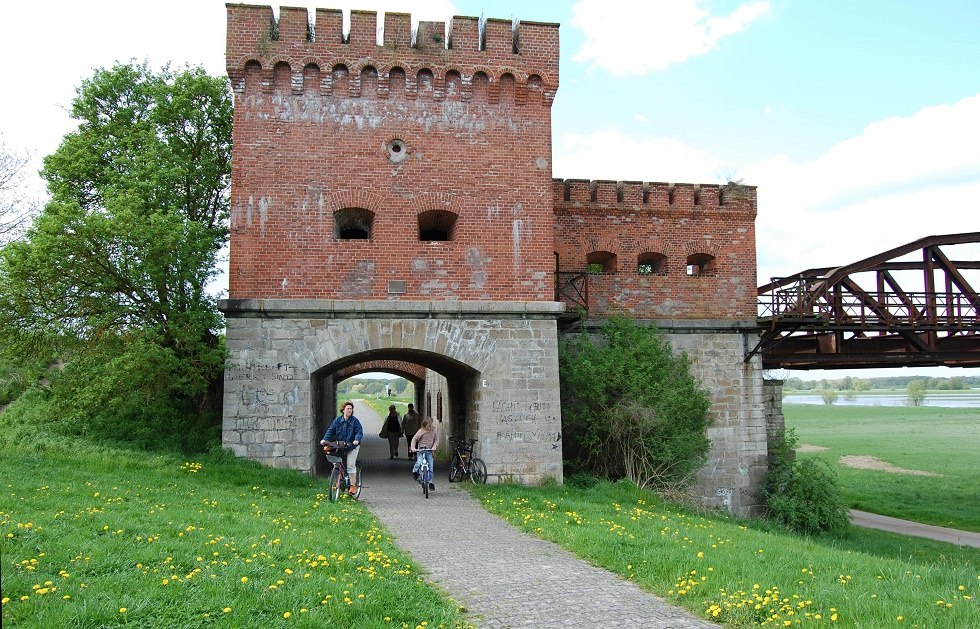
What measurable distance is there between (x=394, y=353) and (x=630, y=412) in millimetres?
4873

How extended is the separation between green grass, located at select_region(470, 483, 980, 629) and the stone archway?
2.25 metres

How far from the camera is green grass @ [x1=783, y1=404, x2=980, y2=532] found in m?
23.0

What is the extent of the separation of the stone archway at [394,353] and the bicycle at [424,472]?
156 centimetres

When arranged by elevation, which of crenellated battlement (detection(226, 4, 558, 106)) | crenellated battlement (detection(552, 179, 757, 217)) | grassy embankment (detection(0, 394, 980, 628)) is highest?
crenellated battlement (detection(226, 4, 558, 106))

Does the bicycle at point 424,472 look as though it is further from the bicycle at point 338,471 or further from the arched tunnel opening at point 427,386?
the arched tunnel opening at point 427,386

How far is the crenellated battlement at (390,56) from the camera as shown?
13.7 metres

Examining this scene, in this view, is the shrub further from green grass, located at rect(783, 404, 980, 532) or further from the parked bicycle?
the parked bicycle

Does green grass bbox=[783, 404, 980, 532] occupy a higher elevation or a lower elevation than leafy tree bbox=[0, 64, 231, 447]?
lower

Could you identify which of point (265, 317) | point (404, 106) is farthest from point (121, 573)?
point (404, 106)

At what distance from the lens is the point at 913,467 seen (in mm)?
34906

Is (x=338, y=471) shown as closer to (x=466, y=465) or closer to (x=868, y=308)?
(x=466, y=465)

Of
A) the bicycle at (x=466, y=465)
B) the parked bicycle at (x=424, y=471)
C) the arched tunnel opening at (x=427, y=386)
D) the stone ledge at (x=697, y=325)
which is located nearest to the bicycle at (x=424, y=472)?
the parked bicycle at (x=424, y=471)

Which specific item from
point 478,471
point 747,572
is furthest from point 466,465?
point 747,572

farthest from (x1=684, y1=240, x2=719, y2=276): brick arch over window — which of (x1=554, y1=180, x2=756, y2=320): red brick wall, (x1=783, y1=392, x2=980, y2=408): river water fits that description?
(x1=783, y1=392, x2=980, y2=408): river water
